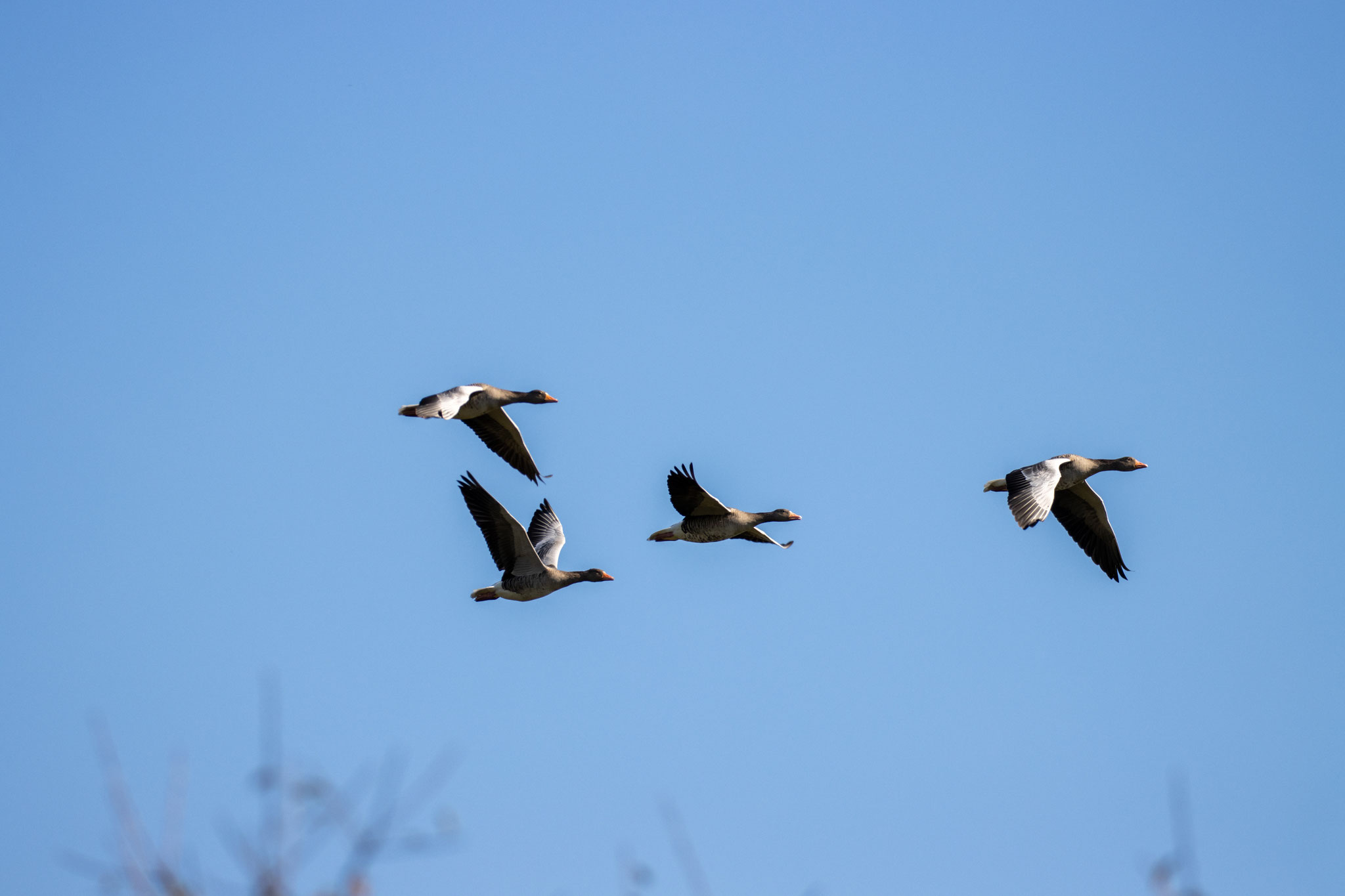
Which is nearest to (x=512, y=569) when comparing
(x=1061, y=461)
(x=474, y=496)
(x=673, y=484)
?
(x=474, y=496)

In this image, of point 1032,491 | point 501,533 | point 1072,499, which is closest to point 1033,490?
point 1032,491

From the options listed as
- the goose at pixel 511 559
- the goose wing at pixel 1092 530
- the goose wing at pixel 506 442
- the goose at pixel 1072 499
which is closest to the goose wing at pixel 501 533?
the goose at pixel 511 559

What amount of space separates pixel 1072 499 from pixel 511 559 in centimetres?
1044

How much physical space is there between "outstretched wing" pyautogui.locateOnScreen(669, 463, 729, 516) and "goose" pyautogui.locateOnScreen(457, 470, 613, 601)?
2726 millimetres

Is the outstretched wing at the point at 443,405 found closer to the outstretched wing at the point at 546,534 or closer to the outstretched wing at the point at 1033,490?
the outstretched wing at the point at 546,534

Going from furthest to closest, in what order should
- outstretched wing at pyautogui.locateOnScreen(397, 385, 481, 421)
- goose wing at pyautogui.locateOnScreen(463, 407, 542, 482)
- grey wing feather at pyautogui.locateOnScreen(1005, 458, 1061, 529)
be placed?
1. goose wing at pyautogui.locateOnScreen(463, 407, 542, 482)
2. outstretched wing at pyautogui.locateOnScreen(397, 385, 481, 421)
3. grey wing feather at pyautogui.locateOnScreen(1005, 458, 1061, 529)

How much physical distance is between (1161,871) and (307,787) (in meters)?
2.89

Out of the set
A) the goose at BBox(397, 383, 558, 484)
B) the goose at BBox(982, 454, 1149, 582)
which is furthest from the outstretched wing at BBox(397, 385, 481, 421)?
the goose at BBox(982, 454, 1149, 582)

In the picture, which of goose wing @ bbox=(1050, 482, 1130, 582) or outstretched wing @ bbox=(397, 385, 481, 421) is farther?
goose wing @ bbox=(1050, 482, 1130, 582)

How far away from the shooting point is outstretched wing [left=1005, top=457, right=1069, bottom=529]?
66.6ft

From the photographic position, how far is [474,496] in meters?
24.4

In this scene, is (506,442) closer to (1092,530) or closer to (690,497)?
(690,497)

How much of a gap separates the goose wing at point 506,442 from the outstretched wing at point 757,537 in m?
4.55

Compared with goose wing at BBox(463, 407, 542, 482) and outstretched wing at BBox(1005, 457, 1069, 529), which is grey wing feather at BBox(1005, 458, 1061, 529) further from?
goose wing at BBox(463, 407, 542, 482)
